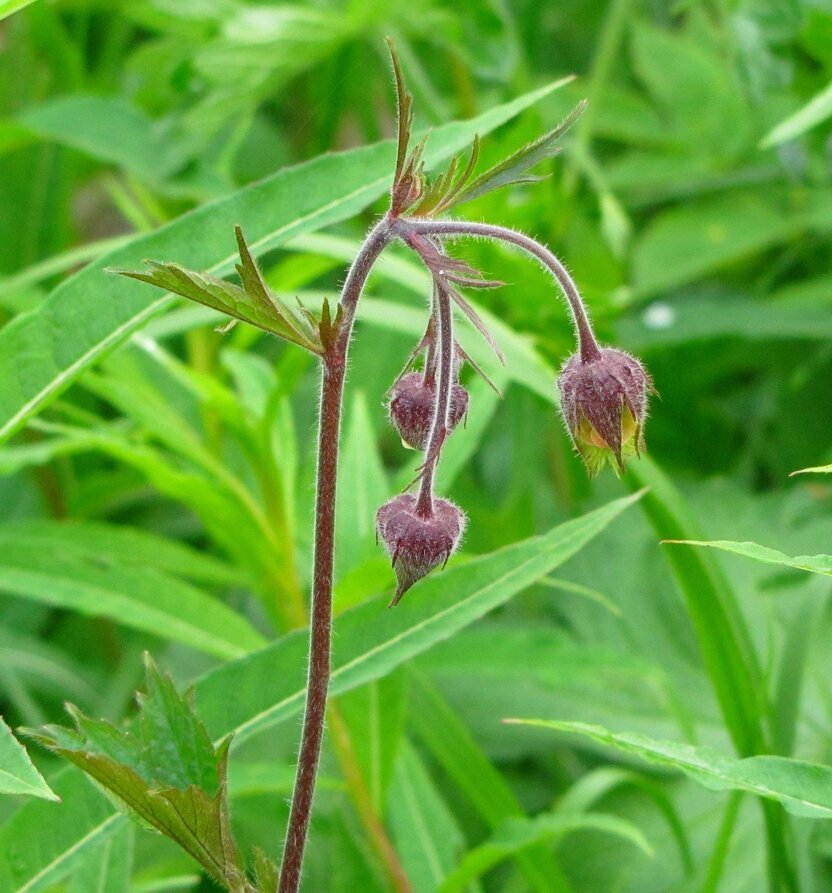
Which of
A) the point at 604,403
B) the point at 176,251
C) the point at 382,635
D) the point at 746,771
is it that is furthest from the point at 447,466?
the point at 746,771

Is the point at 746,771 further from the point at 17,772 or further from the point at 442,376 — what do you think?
the point at 17,772

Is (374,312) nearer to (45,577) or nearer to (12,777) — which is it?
(45,577)

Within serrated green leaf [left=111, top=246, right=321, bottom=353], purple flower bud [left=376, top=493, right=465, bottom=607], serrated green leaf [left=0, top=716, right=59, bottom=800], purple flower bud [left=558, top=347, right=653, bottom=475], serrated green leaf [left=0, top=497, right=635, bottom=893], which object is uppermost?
serrated green leaf [left=111, top=246, right=321, bottom=353]

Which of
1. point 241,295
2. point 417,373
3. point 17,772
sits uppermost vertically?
point 241,295

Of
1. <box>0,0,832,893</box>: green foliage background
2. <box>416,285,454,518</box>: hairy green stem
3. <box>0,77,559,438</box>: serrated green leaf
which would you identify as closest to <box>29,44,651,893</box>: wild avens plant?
<box>416,285,454,518</box>: hairy green stem

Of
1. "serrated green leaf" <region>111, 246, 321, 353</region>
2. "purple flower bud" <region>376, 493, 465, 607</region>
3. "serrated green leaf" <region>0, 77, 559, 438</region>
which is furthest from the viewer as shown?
"serrated green leaf" <region>0, 77, 559, 438</region>

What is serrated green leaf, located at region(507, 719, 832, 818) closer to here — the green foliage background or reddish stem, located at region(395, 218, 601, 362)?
the green foliage background

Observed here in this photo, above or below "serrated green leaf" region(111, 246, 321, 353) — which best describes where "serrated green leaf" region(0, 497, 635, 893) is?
below

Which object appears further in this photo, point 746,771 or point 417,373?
point 417,373
